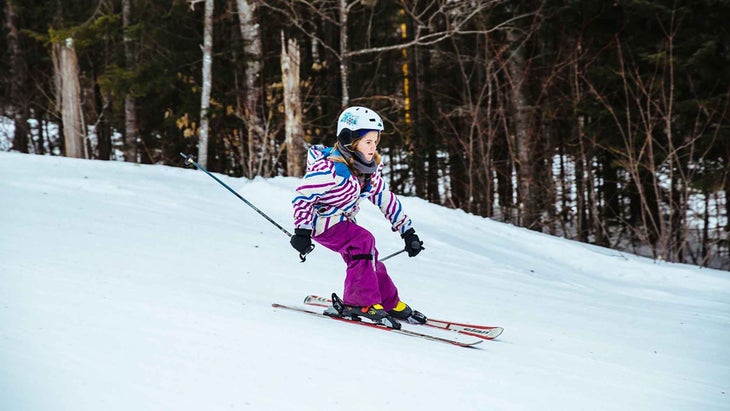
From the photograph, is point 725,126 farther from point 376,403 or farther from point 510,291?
point 376,403

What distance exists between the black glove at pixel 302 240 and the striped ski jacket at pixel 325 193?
39 mm

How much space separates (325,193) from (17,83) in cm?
1936

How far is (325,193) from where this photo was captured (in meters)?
4.60

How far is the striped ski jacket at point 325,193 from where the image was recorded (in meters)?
4.56

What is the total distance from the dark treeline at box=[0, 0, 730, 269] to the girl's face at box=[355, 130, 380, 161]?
636 centimetres

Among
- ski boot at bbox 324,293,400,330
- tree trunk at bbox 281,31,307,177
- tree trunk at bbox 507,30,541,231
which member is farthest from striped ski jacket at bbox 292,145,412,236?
tree trunk at bbox 507,30,541,231

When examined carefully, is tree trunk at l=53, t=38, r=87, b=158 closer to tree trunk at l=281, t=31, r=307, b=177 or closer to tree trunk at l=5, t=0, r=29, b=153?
tree trunk at l=281, t=31, r=307, b=177

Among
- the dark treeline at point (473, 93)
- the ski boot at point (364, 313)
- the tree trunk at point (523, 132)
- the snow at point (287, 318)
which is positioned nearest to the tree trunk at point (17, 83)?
the dark treeline at point (473, 93)

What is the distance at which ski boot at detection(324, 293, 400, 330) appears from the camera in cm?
469

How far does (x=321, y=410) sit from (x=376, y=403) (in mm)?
288

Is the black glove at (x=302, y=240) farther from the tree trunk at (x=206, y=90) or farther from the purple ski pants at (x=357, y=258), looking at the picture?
the tree trunk at (x=206, y=90)

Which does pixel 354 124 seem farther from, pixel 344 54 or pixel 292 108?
pixel 344 54

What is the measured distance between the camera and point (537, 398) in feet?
11.0

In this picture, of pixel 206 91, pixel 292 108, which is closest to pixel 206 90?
pixel 206 91
